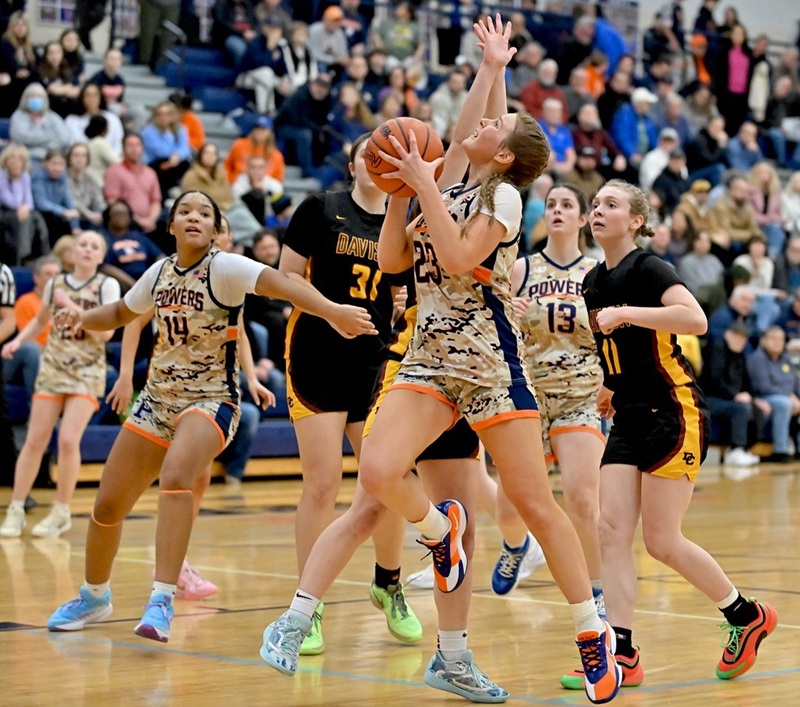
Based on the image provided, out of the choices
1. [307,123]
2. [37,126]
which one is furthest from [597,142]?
[37,126]

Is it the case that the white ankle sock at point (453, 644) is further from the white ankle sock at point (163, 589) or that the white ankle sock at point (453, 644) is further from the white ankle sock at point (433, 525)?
the white ankle sock at point (163, 589)

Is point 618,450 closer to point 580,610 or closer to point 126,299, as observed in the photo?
point 580,610

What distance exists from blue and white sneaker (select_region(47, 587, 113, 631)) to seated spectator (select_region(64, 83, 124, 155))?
31.1ft

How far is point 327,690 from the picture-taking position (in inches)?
190

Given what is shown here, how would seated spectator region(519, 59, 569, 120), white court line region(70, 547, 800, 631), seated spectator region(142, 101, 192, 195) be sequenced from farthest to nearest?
seated spectator region(519, 59, 569, 120), seated spectator region(142, 101, 192, 195), white court line region(70, 547, 800, 631)

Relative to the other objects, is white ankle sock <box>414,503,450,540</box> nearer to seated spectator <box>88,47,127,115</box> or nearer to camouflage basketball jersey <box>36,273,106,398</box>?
camouflage basketball jersey <box>36,273,106,398</box>

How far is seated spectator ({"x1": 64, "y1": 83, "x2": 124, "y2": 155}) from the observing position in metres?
14.7

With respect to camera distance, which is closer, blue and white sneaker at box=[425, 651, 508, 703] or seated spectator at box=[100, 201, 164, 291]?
blue and white sneaker at box=[425, 651, 508, 703]

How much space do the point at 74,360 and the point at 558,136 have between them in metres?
10.3

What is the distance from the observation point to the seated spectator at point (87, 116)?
1470 centimetres

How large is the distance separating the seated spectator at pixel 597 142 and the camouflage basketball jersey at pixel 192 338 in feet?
43.6

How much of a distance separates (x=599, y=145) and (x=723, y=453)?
4.72 metres

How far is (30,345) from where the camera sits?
1202 centimetres

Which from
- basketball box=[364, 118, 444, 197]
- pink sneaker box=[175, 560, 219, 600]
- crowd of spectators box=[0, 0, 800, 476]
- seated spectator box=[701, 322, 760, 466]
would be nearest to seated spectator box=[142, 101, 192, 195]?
crowd of spectators box=[0, 0, 800, 476]
